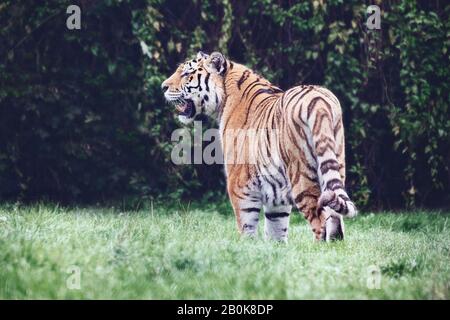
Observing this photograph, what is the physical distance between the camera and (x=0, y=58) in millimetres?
9789

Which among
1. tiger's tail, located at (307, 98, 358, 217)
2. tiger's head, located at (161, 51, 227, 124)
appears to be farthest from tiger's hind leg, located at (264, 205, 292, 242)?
tiger's head, located at (161, 51, 227, 124)

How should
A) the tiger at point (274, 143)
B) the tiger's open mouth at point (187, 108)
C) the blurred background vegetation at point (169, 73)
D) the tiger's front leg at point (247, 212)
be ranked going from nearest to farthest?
the tiger at point (274, 143)
the tiger's front leg at point (247, 212)
the tiger's open mouth at point (187, 108)
the blurred background vegetation at point (169, 73)

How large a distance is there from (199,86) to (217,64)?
11.4 inches

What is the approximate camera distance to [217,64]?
7.98 meters

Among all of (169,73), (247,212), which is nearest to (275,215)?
(247,212)

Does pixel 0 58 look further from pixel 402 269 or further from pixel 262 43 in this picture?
pixel 402 269

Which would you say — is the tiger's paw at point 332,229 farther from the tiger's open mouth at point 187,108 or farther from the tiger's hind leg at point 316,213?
the tiger's open mouth at point 187,108

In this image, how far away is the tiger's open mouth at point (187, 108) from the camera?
8203 mm

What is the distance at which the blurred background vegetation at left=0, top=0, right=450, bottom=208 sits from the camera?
983 centimetres

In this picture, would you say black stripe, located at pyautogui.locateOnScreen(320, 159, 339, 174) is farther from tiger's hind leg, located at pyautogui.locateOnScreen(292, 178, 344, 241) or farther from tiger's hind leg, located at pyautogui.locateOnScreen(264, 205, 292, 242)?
tiger's hind leg, located at pyautogui.locateOnScreen(264, 205, 292, 242)

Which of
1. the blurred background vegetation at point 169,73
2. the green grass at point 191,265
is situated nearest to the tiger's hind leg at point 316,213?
the green grass at point 191,265

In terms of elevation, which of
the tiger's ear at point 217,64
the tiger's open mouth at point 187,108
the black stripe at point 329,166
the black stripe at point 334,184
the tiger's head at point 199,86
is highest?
the tiger's ear at point 217,64

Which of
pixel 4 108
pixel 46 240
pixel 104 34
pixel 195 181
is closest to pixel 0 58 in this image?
pixel 4 108

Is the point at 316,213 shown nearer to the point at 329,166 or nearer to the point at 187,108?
the point at 329,166
